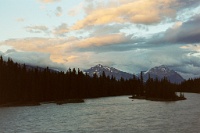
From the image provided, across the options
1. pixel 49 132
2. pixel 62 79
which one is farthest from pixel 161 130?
pixel 62 79

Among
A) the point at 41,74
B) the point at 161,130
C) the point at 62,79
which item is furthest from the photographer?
the point at 62,79

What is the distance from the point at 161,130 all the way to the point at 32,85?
351 feet

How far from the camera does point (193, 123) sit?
74.1 metres

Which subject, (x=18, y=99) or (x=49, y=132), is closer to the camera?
(x=49, y=132)

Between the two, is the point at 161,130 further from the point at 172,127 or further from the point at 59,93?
the point at 59,93

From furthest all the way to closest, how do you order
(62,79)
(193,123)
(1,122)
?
(62,79)
(1,122)
(193,123)

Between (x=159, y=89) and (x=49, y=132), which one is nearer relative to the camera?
(x=49, y=132)

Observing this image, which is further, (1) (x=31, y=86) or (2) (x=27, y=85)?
(1) (x=31, y=86)

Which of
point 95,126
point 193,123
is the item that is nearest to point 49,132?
point 95,126

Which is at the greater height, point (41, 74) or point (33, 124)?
point (41, 74)

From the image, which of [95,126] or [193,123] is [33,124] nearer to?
[95,126]

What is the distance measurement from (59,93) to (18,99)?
115 ft

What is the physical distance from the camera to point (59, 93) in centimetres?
18462

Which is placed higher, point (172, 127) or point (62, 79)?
point (62, 79)
